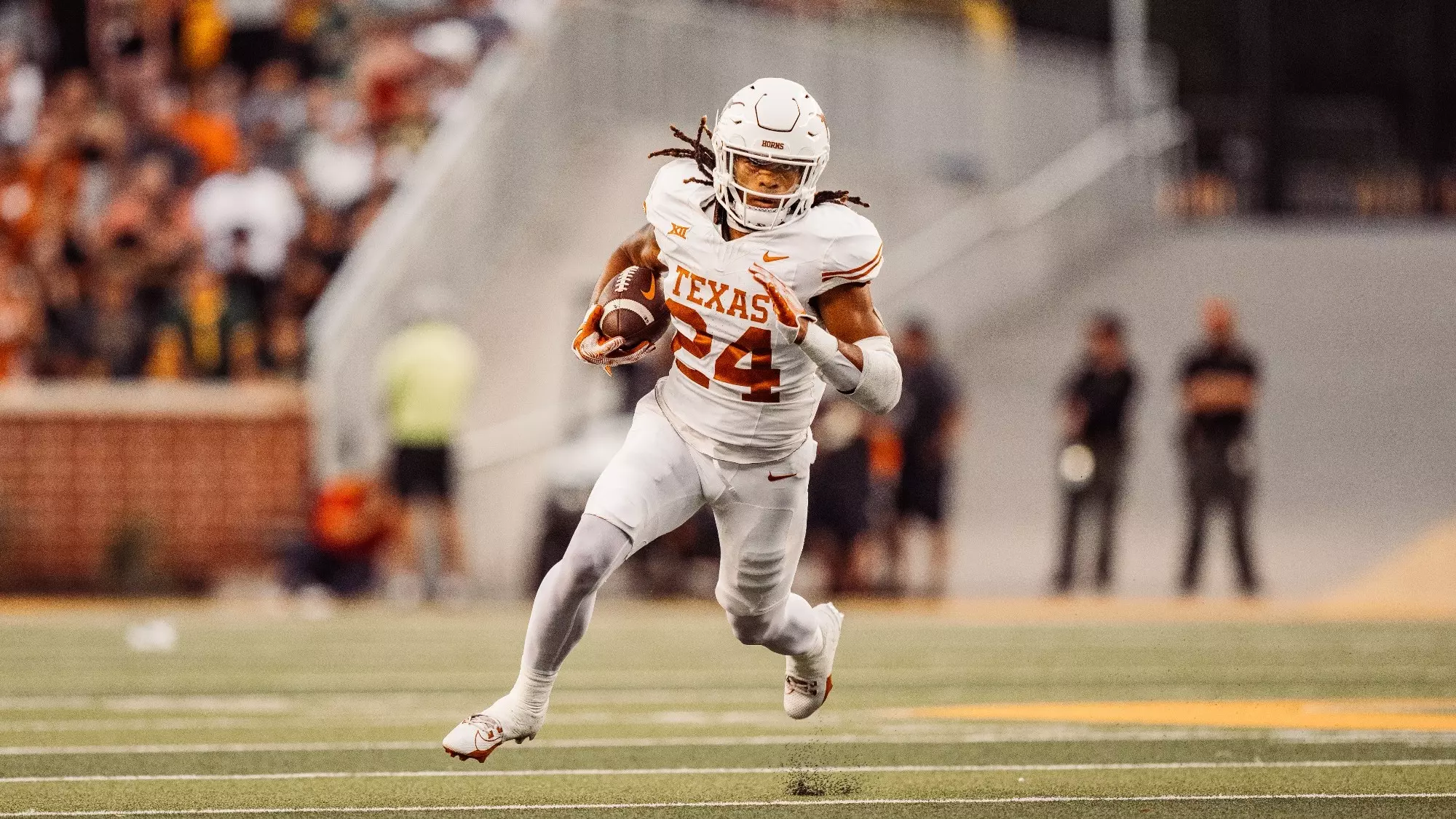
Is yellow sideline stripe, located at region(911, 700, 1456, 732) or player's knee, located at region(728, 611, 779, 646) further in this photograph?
yellow sideline stripe, located at region(911, 700, 1456, 732)

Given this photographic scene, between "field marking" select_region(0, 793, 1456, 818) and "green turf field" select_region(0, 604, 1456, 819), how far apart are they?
17 mm

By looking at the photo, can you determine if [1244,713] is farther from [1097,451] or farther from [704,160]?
[1097,451]

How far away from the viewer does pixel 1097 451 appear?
15.5 metres

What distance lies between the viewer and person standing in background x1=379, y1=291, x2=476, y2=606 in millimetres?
14586

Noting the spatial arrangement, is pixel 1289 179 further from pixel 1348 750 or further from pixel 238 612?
pixel 1348 750

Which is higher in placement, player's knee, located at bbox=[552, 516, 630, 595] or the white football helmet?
the white football helmet

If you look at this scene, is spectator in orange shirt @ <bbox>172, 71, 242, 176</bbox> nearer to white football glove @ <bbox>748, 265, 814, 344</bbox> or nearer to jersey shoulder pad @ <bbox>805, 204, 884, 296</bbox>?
jersey shoulder pad @ <bbox>805, 204, 884, 296</bbox>

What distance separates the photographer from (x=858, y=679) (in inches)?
384

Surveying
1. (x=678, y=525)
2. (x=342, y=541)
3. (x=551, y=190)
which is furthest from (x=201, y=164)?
(x=678, y=525)

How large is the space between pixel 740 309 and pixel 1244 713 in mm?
2978

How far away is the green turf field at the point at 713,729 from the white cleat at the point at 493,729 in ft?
0.46

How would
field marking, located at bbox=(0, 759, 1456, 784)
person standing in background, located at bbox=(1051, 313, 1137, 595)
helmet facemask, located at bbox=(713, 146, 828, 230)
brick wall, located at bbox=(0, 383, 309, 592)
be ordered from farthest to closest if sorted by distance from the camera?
brick wall, located at bbox=(0, 383, 309, 592) < person standing in background, located at bbox=(1051, 313, 1137, 595) < field marking, located at bbox=(0, 759, 1456, 784) < helmet facemask, located at bbox=(713, 146, 828, 230)

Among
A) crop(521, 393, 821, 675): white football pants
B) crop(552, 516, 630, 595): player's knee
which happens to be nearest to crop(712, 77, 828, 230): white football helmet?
crop(521, 393, 821, 675): white football pants

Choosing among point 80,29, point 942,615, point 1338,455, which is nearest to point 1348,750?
point 942,615
